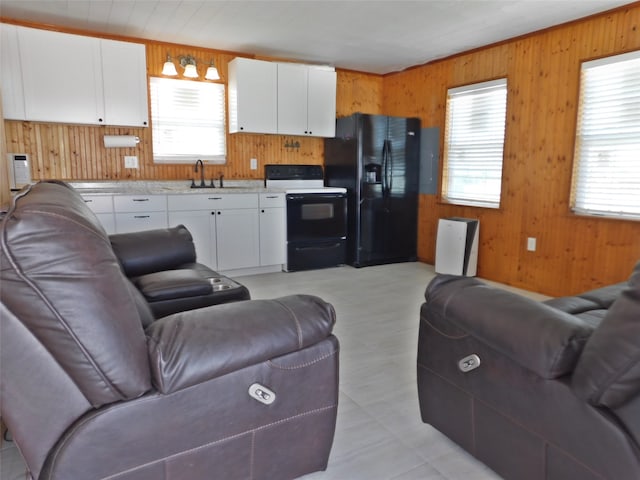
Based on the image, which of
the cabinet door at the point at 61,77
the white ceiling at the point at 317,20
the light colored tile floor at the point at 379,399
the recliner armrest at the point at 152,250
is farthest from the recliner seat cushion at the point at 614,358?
the cabinet door at the point at 61,77

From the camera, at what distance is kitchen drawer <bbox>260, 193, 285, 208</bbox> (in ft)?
15.8

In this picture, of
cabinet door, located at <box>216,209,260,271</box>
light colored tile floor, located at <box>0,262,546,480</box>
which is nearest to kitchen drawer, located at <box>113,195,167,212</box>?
cabinet door, located at <box>216,209,260,271</box>

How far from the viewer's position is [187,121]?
4875 mm

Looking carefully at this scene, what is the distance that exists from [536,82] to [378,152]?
1.77m

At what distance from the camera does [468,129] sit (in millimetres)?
4895

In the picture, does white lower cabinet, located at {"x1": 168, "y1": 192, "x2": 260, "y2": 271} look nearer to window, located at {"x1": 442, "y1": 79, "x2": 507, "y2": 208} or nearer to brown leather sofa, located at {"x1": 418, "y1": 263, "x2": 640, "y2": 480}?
window, located at {"x1": 442, "y1": 79, "x2": 507, "y2": 208}

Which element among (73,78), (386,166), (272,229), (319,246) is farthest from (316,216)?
(73,78)

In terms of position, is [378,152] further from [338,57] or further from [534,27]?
[534,27]

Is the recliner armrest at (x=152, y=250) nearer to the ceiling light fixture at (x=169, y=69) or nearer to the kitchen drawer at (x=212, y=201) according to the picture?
the kitchen drawer at (x=212, y=201)

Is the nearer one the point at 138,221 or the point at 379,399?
the point at 379,399

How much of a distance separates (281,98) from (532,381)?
436 cm

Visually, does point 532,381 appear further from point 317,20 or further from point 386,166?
point 386,166

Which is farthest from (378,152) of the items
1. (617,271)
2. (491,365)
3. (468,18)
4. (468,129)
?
(491,365)

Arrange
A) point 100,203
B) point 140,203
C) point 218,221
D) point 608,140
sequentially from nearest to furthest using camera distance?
point 608,140, point 100,203, point 140,203, point 218,221
